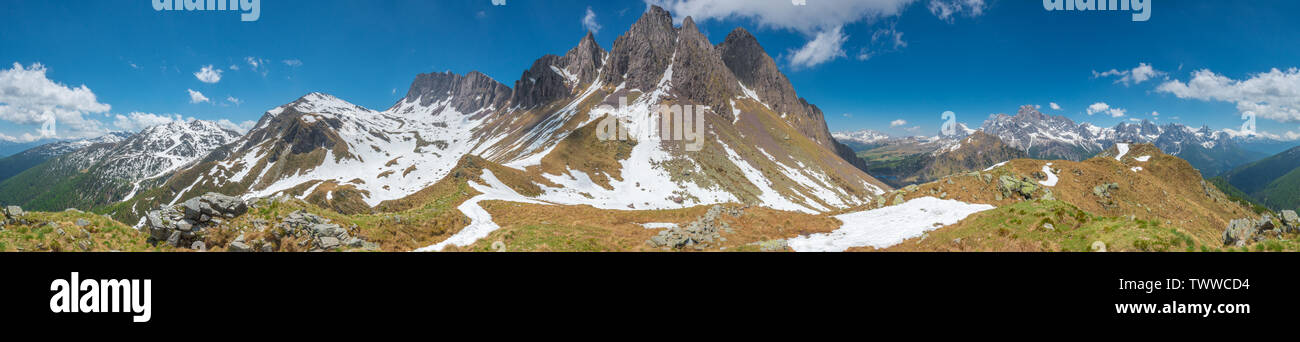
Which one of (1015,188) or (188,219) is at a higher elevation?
(1015,188)

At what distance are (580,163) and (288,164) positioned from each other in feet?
606

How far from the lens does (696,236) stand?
62.5ft

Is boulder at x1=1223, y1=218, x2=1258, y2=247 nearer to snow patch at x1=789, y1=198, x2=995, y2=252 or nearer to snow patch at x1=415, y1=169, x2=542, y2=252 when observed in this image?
snow patch at x1=789, y1=198, x2=995, y2=252

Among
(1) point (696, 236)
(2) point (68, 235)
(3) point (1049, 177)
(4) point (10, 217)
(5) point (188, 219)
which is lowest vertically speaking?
(1) point (696, 236)

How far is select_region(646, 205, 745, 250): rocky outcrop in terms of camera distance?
18688 mm

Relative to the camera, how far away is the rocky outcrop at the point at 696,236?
61.3ft

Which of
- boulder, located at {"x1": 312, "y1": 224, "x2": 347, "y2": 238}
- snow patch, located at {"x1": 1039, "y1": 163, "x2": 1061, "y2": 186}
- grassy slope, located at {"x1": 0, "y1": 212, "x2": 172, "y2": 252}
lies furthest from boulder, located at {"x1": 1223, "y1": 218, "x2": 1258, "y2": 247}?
grassy slope, located at {"x1": 0, "y1": 212, "x2": 172, "y2": 252}

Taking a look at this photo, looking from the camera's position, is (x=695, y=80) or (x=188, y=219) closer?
(x=188, y=219)

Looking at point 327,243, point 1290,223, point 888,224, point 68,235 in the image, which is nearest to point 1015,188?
point 1290,223

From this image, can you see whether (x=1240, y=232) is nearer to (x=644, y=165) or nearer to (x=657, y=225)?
(x=657, y=225)

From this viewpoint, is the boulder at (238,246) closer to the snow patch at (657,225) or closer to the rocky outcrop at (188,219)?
the rocky outcrop at (188,219)

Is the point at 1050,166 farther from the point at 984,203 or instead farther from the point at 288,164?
the point at 288,164
